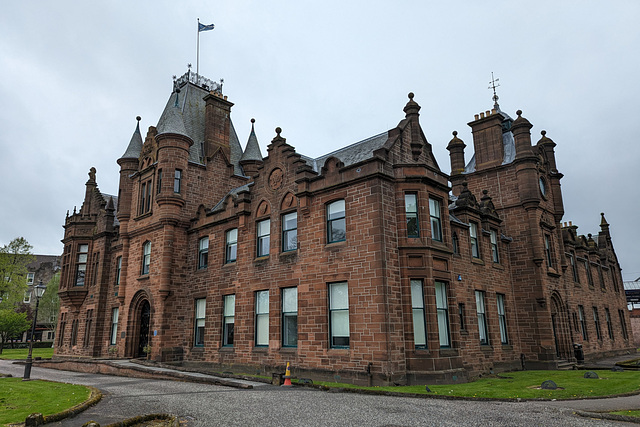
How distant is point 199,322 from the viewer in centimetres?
2644

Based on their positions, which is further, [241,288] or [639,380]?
[241,288]

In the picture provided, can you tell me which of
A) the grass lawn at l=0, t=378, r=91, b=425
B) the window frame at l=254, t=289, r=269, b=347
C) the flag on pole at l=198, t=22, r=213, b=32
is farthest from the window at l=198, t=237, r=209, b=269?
the flag on pole at l=198, t=22, r=213, b=32

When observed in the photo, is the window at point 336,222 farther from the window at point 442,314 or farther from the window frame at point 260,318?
the window frame at point 260,318

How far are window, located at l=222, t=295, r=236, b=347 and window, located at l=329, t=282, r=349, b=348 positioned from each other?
23.5 feet

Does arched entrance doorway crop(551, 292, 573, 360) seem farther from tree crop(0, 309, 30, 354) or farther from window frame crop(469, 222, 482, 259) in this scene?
tree crop(0, 309, 30, 354)

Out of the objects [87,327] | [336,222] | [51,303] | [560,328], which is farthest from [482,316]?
[51,303]

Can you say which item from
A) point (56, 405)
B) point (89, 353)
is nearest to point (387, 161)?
point (56, 405)

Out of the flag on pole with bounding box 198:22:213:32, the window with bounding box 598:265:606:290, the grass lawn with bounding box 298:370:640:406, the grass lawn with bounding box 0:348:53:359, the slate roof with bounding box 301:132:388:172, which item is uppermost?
the flag on pole with bounding box 198:22:213:32

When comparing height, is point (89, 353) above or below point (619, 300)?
below

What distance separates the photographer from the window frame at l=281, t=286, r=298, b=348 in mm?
20672

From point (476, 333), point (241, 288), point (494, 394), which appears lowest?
point (494, 394)

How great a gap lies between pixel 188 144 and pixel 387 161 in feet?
51.4

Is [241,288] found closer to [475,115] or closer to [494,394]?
[494,394]

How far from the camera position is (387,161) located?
62.3 feet
